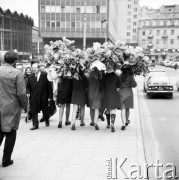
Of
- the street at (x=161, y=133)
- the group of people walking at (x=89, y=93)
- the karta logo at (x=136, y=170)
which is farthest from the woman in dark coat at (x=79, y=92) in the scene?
the karta logo at (x=136, y=170)

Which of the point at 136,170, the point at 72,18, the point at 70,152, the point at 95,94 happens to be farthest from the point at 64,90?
the point at 72,18

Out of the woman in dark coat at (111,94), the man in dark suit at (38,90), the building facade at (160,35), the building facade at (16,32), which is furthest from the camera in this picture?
the building facade at (160,35)

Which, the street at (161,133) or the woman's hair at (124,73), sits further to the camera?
the woman's hair at (124,73)

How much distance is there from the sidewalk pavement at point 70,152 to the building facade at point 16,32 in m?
99.8

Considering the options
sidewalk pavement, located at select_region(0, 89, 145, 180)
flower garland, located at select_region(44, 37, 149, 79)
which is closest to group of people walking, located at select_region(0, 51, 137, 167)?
flower garland, located at select_region(44, 37, 149, 79)

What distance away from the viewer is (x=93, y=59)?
962cm

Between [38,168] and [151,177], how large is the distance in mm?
1871

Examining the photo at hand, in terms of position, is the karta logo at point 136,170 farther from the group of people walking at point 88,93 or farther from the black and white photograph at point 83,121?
the group of people walking at point 88,93

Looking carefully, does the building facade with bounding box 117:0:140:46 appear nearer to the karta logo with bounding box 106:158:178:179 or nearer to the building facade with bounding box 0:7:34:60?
the building facade with bounding box 0:7:34:60

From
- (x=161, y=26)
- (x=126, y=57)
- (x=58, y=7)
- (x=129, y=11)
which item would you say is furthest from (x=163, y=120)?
(x=129, y=11)

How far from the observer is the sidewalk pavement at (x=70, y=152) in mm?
6105

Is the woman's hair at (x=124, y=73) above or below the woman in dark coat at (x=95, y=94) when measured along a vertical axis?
above

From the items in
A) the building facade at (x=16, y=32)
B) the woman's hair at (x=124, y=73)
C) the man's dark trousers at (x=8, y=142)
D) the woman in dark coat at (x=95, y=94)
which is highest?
the building facade at (x=16, y=32)

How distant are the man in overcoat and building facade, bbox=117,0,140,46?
146209mm
